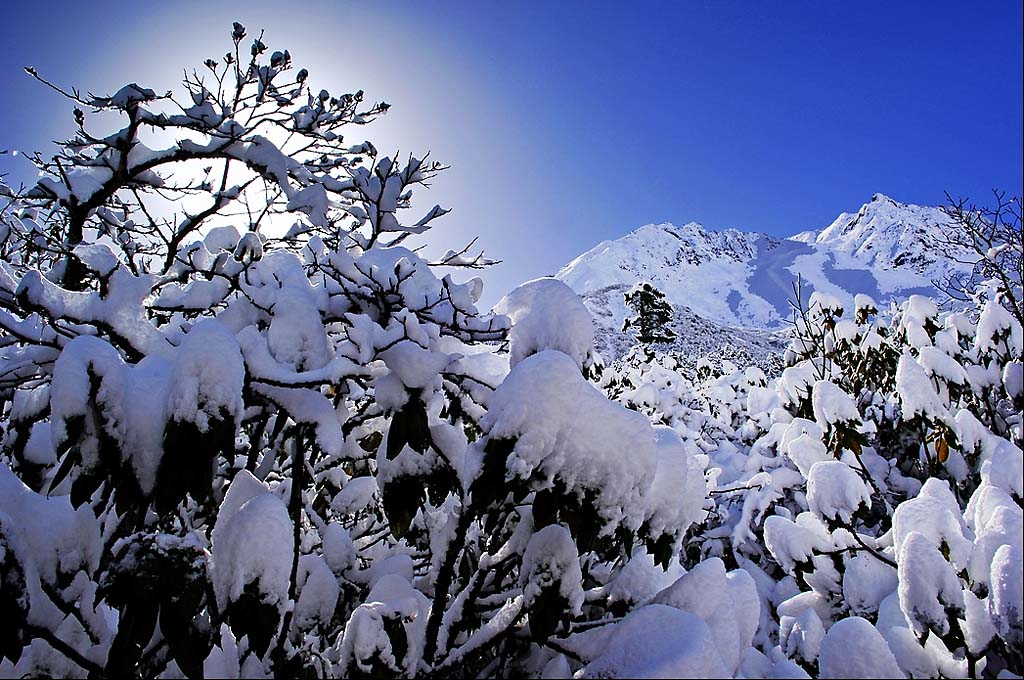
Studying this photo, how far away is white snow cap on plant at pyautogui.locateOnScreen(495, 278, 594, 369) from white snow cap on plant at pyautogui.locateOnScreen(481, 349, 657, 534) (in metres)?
0.26

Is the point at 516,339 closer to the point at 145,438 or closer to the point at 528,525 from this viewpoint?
the point at 528,525

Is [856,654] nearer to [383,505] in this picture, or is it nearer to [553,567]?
[553,567]

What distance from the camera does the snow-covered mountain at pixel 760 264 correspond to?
3201 inches

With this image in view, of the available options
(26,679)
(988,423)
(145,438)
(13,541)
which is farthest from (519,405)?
(988,423)

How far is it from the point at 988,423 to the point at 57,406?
5.89 m

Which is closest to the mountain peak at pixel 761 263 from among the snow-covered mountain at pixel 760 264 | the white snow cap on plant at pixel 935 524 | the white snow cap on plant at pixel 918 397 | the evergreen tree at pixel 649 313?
the snow-covered mountain at pixel 760 264

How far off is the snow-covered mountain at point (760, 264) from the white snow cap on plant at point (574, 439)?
58.1 metres

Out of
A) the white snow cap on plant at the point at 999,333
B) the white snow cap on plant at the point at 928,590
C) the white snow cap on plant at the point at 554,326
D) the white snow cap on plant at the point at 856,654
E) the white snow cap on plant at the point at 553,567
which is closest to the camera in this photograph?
the white snow cap on plant at the point at 856,654

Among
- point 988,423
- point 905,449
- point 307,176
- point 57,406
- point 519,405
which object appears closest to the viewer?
point 57,406

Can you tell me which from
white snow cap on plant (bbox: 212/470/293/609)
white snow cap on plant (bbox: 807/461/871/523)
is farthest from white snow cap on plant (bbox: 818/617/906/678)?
white snow cap on plant (bbox: 807/461/871/523)

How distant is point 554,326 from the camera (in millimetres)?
1281

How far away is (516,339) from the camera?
1298 millimetres

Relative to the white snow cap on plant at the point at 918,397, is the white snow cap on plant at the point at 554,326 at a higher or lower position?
lower

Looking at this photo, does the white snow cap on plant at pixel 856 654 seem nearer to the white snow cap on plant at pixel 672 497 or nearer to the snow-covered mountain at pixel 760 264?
the white snow cap on plant at pixel 672 497
